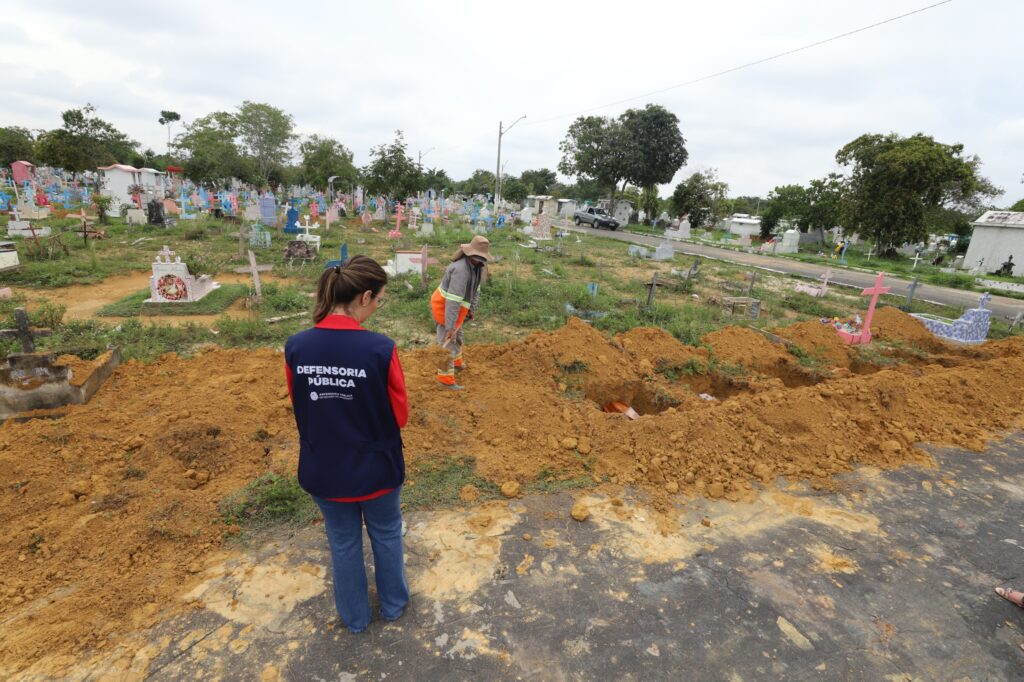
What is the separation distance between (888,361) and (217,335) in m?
9.54

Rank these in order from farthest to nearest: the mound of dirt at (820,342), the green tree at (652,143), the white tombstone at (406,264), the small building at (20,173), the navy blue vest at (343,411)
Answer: the green tree at (652,143)
the small building at (20,173)
the white tombstone at (406,264)
the mound of dirt at (820,342)
the navy blue vest at (343,411)

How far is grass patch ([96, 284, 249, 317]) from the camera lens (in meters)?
7.11

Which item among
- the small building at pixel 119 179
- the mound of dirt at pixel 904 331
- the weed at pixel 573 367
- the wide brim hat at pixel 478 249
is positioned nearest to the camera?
the wide brim hat at pixel 478 249

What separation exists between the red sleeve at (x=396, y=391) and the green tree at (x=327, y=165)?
31618mm

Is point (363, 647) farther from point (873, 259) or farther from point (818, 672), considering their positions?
point (873, 259)

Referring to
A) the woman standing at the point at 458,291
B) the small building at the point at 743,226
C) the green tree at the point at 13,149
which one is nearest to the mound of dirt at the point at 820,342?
the woman standing at the point at 458,291

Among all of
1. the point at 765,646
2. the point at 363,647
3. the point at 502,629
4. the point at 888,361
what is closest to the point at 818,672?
the point at 765,646

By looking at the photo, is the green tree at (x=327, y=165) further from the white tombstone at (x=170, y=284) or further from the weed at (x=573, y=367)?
the weed at (x=573, y=367)

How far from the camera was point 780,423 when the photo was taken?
4.41 meters

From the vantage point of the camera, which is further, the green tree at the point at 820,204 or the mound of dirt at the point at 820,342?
the green tree at the point at 820,204

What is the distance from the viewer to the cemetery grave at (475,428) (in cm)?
253

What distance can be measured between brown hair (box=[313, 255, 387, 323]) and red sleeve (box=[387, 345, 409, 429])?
304 millimetres

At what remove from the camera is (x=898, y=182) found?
74.1 feet

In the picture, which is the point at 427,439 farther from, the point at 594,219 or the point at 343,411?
the point at 594,219
